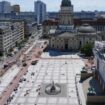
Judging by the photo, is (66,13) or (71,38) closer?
(71,38)

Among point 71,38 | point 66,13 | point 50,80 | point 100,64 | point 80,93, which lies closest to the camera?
point 80,93

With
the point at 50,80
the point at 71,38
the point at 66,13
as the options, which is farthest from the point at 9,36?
the point at 50,80

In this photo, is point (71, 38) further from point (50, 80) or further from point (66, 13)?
point (50, 80)

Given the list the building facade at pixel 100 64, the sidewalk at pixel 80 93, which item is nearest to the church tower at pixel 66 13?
the building facade at pixel 100 64

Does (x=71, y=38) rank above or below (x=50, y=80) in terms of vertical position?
above

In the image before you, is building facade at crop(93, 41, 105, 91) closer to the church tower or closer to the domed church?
the domed church

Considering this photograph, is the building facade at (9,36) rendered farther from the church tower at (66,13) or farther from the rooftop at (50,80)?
the church tower at (66,13)
